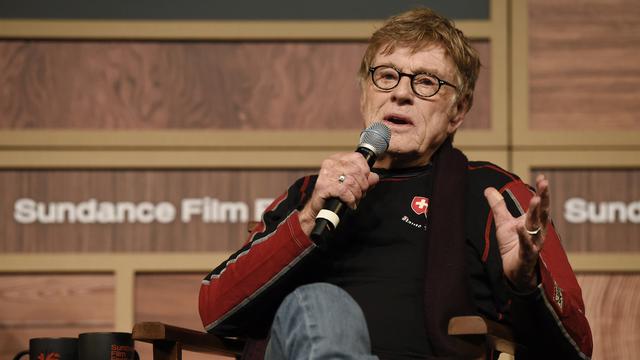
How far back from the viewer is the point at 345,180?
1943mm

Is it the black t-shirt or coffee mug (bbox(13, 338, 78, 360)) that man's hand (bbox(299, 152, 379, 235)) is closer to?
the black t-shirt

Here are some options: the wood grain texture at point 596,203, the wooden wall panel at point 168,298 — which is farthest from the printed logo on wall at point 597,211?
the wooden wall panel at point 168,298

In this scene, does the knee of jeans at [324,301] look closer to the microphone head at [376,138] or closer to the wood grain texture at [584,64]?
the microphone head at [376,138]

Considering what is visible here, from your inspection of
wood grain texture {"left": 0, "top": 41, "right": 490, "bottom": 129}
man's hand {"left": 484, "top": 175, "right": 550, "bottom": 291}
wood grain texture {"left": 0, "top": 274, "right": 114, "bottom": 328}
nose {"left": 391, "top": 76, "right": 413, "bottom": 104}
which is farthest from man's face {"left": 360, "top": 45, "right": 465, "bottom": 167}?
wood grain texture {"left": 0, "top": 274, "right": 114, "bottom": 328}

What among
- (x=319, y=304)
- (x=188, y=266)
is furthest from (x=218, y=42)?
(x=319, y=304)

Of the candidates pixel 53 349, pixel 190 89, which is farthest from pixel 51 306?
pixel 53 349

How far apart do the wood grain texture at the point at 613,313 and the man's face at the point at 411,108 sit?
0.98 meters

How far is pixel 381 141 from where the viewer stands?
2074 millimetres

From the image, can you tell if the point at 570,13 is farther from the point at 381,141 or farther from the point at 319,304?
the point at 319,304

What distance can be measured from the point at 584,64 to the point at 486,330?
1.50 m

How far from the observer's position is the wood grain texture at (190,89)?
316cm

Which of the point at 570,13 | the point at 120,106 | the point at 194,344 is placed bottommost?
the point at 194,344

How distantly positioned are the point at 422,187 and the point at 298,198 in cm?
26

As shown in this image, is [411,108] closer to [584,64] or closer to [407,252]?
[407,252]
